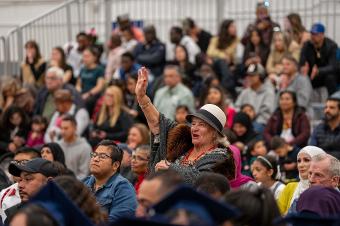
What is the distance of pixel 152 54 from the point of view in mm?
17141

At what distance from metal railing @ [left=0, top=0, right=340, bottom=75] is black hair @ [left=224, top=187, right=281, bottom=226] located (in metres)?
11.7

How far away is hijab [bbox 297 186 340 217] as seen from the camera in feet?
24.3

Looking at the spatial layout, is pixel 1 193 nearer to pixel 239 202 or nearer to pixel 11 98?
pixel 239 202

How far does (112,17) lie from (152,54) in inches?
127

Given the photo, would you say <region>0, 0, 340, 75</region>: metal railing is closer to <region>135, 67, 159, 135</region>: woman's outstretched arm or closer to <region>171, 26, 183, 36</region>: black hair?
<region>171, 26, 183, 36</region>: black hair

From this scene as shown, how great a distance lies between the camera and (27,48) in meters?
17.5

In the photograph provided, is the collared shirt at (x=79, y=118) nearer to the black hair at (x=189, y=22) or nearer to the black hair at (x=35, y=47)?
the black hair at (x=35, y=47)

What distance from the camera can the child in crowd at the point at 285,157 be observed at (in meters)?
12.6

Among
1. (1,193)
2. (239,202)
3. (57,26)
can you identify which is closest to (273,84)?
(57,26)

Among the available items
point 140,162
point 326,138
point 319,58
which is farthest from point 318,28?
point 140,162

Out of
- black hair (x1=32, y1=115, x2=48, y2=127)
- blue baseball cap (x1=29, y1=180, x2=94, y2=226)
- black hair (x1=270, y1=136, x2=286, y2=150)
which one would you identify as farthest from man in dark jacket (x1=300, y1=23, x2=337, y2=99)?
blue baseball cap (x1=29, y1=180, x2=94, y2=226)

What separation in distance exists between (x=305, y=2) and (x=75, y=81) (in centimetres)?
417

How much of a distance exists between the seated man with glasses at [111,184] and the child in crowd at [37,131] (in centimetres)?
554

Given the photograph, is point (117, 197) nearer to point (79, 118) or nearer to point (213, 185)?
point (213, 185)
